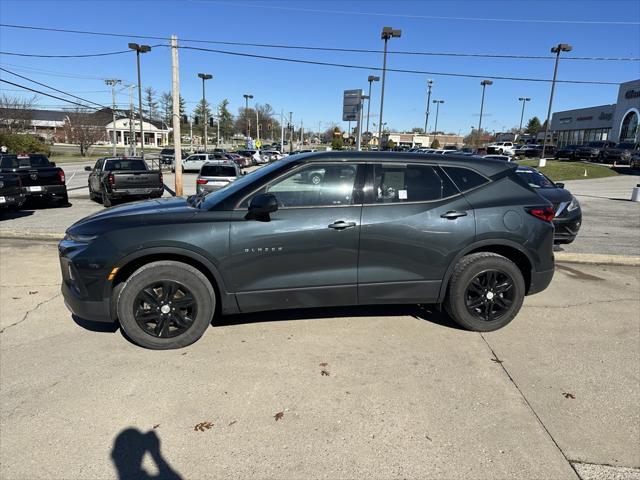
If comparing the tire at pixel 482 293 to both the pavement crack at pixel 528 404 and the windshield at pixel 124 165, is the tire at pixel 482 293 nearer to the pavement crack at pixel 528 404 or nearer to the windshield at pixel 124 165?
the pavement crack at pixel 528 404

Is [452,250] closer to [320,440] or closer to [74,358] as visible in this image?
[320,440]

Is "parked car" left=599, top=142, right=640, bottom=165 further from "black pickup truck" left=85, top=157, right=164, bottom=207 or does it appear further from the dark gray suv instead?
the dark gray suv

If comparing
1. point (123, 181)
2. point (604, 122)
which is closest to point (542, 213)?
point (123, 181)

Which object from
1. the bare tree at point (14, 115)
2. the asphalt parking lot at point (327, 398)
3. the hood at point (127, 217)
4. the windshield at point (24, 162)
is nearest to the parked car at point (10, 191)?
the windshield at point (24, 162)

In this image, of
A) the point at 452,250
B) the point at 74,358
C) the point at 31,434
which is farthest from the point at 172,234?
the point at 452,250

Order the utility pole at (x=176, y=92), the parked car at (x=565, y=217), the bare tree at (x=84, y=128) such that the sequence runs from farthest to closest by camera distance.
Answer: the bare tree at (x=84, y=128) < the utility pole at (x=176, y=92) < the parked car at (x=565, y=217)

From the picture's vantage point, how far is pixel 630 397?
3.31 meters

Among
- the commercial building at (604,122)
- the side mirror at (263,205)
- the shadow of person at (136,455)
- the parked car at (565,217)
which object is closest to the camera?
the shadow of person at (136,455)

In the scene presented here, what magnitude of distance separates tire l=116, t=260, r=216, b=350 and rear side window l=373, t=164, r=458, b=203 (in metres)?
1.81

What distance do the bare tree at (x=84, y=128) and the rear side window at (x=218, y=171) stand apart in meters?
55.2

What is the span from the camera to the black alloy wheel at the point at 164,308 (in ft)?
12.5

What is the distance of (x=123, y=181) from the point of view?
13219mm

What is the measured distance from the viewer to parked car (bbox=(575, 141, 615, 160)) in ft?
138

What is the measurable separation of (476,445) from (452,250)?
189 centimetres
